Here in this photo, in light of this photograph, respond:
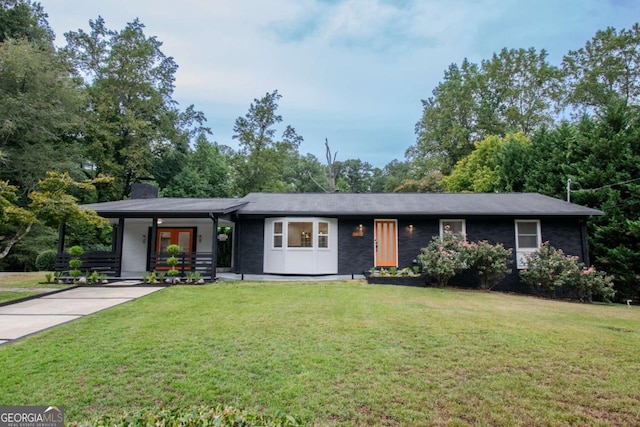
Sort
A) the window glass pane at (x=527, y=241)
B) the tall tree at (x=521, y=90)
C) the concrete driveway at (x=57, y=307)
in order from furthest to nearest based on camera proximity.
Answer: the tall tree at (x=521, y=90) → the window glass pane at (x=527, y=241) → the concrete driveway at (x=57, y=307)

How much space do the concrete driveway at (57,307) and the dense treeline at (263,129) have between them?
218 centimetres

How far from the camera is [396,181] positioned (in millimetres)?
36781

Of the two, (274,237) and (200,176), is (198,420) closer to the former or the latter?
(274,237)

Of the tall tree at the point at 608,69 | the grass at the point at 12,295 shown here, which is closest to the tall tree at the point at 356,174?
the tall tree at the point at 608,69

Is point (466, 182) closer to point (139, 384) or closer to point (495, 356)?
point (495, 356)

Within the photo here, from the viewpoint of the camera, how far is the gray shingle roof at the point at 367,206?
435 inches

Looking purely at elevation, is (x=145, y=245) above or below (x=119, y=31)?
below

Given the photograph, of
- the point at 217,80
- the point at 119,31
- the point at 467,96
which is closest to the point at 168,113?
the point at 119,31

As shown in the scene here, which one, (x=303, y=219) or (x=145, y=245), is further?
(x=145, y=245)

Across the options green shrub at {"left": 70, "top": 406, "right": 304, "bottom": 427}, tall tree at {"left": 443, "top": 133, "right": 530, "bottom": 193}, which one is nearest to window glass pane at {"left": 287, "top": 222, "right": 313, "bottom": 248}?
green shrub at {"left": 70, "top": 406, "right": 304, "bottom": 427}

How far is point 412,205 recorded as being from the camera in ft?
40.7

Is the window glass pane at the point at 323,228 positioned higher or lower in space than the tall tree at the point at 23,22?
lower

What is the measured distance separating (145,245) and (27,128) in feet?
32.3

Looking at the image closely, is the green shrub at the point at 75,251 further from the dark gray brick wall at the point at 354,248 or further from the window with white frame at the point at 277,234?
the dark gray brick wall at the point at 354,248
